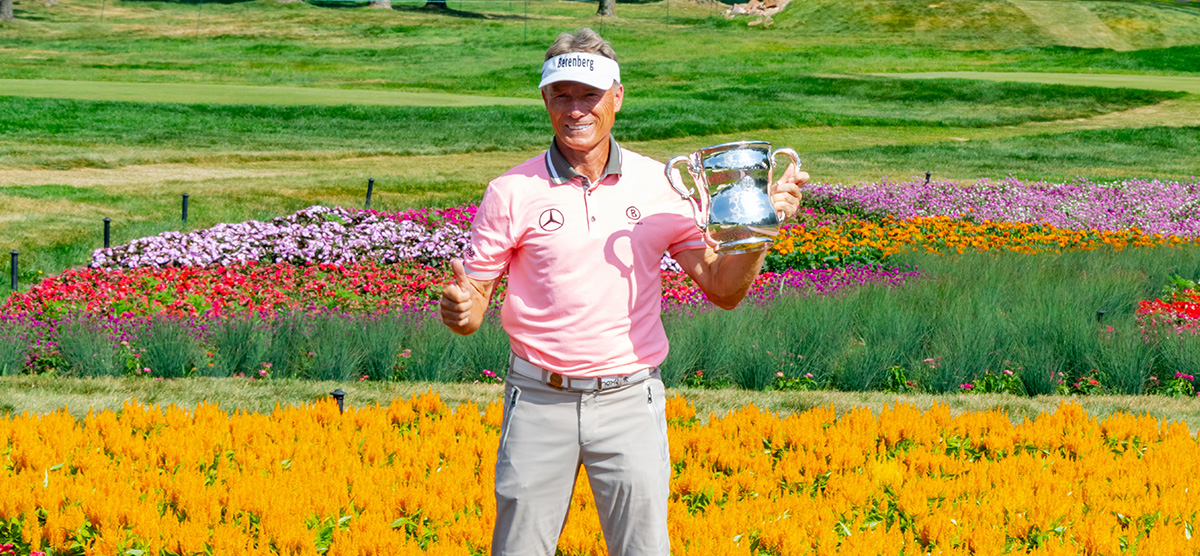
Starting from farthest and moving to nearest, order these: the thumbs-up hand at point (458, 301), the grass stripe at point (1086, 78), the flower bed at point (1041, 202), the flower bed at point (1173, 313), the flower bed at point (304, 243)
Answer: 1. the grass stripe at point (1086, 78)
2. the flower bed at point (1041, 202)
3. the flower bed at point (304, 243)
4. the flower bed at point (1173, 313)
5. the thumbs-up hand at point (458, 301)

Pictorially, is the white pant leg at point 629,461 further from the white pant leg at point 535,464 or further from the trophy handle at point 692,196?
the trophy handle at point 692,196

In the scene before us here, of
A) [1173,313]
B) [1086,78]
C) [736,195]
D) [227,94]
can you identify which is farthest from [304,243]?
[1086,78]

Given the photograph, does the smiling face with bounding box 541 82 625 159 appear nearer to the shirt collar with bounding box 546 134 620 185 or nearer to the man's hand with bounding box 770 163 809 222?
the shirt collar with bounding box 546 134 620 185

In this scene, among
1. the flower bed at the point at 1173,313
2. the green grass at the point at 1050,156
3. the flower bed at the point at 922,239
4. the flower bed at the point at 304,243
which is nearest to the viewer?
the flower bed at the point at 1173,313

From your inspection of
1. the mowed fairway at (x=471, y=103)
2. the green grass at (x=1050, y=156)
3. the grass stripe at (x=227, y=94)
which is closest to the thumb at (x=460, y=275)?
the mowed fairway at (x=471, y=103)

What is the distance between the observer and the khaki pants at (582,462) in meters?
3.23

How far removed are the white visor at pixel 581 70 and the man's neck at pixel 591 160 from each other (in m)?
0.19

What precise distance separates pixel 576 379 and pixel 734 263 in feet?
1.83

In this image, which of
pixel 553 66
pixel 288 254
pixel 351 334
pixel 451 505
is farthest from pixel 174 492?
pixel 288 254

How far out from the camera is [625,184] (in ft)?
11.0

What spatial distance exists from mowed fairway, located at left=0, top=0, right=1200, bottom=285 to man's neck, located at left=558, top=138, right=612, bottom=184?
9.44 metres

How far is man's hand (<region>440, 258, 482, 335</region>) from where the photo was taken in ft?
10.3

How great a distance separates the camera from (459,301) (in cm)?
315

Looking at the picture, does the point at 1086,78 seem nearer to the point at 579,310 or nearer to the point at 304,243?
the point at 304,243
